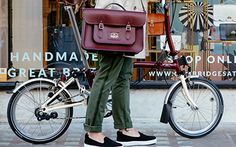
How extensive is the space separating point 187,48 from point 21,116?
2231mm

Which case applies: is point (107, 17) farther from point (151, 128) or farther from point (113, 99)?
point (151, 128)

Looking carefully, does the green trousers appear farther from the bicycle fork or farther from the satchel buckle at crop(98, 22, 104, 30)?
the bicycle fork

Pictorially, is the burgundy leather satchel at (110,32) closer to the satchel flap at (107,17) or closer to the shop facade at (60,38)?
the satchel flap at (107,17)

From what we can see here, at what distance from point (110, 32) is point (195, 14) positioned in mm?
2294

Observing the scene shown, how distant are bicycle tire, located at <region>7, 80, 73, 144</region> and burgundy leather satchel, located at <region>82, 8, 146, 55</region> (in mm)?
1009

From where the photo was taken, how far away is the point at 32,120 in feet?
20.4

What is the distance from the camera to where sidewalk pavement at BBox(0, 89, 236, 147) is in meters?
6.15

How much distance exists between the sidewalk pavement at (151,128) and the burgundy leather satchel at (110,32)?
4.24 feet

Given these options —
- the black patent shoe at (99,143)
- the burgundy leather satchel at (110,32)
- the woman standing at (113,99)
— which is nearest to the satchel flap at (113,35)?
the burgundy leather satchel at (110,32)

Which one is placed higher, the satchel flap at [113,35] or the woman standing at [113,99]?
the satchel flap at [113,35]

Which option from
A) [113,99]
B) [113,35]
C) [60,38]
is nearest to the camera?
[113,35]

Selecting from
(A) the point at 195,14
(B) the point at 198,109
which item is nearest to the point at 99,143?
(B) the point at 198,109

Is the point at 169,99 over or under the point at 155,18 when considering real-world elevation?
under

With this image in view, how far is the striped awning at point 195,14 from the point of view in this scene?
7.25m
